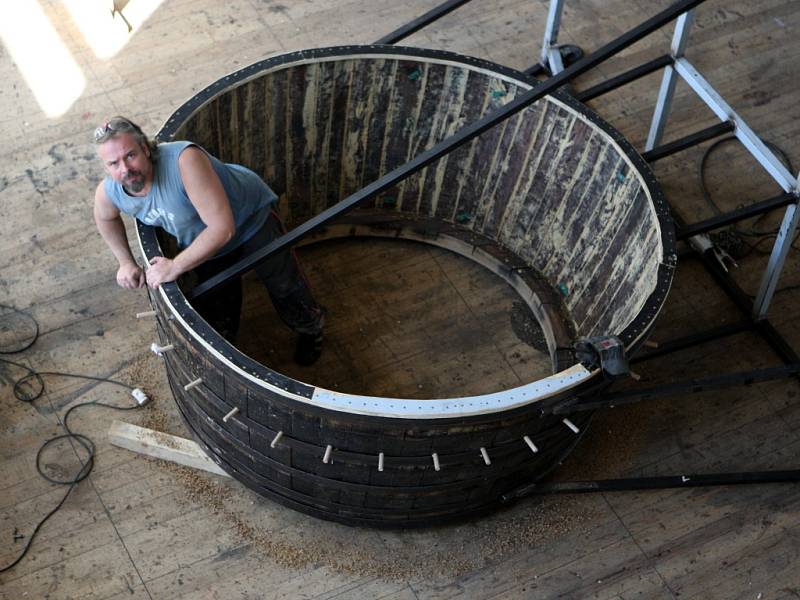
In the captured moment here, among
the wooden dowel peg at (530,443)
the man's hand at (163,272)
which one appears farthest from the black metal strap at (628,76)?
the man's hand at (163,272)

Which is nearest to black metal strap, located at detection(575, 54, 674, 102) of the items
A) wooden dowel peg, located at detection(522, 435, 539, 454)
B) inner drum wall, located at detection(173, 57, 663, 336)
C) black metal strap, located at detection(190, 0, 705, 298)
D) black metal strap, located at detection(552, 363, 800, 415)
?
inner drum wall, located at detection(173, 57, 663, 336)

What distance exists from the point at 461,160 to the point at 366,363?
41.9 inches

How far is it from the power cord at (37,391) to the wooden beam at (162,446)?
0.13m

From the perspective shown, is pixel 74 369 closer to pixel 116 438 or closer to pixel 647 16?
pixel 116 438

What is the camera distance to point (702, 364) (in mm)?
4781

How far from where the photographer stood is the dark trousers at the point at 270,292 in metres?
4.05

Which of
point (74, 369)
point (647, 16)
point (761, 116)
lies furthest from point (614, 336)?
point (647, 16)

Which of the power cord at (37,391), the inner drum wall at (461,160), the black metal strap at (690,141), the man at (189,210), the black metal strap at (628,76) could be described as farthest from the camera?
the black metal strap at (628,76)

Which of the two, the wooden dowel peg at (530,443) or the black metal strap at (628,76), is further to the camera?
the black metal strap at (628,76)

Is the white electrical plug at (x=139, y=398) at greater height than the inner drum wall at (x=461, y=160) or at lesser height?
lesser

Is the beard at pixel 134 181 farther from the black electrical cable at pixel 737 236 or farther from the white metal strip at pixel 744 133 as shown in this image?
the black electrical cable at pixel 737 236

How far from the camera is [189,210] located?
3.71 metres

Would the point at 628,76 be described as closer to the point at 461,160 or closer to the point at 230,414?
the point at 461,160

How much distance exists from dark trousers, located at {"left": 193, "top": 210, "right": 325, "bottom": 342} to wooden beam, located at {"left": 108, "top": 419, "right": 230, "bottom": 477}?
493 millimetres
